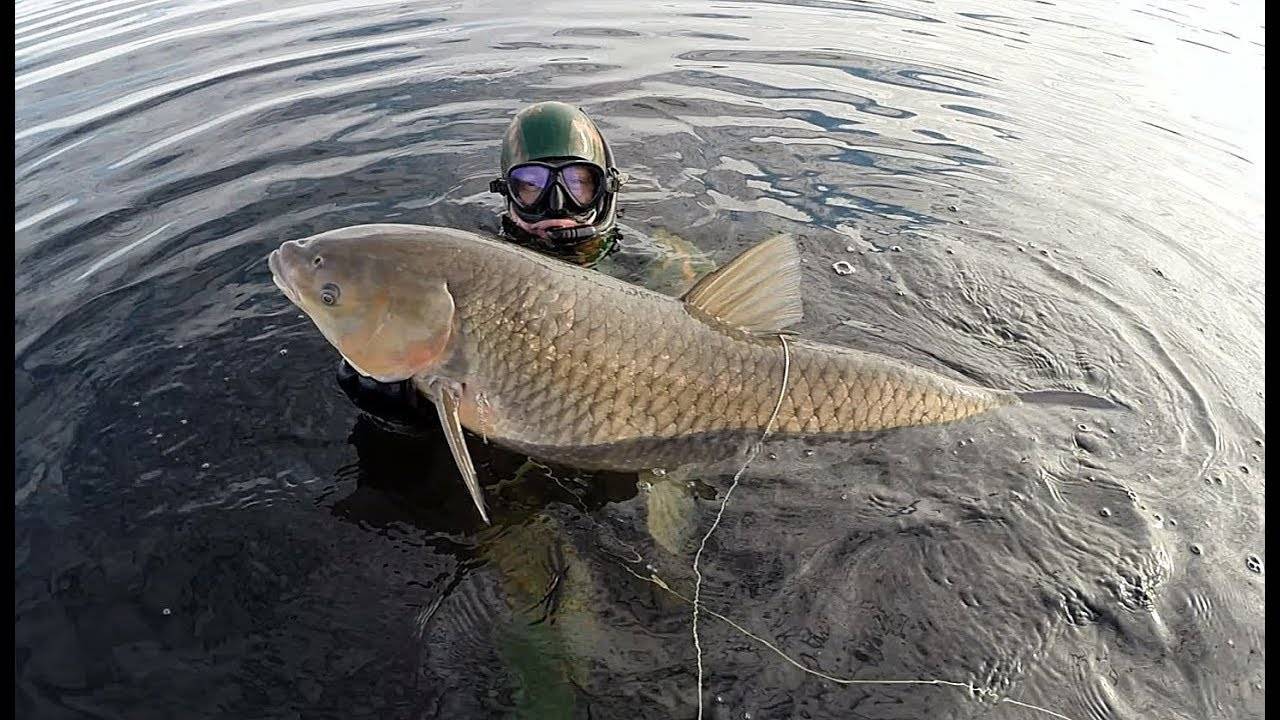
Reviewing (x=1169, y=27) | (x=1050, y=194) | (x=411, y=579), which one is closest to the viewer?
(x=411, y=579)

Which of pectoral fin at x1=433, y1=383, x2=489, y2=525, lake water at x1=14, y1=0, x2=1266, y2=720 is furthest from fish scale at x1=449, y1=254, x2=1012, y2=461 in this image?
lake water at x1=14, y1=0, x2=1266, y2=720

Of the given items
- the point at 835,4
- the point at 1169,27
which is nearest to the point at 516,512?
the point at 835,4

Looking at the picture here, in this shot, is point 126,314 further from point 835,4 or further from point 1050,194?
point 835,4

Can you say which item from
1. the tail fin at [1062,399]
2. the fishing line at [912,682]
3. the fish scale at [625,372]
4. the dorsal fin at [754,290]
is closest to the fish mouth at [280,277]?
the fish scale at [625,372]

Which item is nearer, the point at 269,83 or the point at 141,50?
the point at 269,83

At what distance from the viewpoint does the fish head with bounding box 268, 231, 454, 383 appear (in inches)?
115

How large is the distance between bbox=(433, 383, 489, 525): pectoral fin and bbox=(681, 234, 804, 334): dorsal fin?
1029 millimetres

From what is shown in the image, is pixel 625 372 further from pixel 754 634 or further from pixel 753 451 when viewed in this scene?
pixel 754 634

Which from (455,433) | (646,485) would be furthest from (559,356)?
(646,485)

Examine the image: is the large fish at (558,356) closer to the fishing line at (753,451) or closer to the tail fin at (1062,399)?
the fishing line at (753,451)

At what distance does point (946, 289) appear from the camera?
4695 millimetres

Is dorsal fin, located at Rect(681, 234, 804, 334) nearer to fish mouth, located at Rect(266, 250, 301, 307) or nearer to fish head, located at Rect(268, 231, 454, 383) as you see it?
fish head, located at Rect(268, 231, 454, 383)

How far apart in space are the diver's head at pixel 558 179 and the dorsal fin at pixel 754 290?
1510 mm

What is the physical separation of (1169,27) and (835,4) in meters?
6.40
